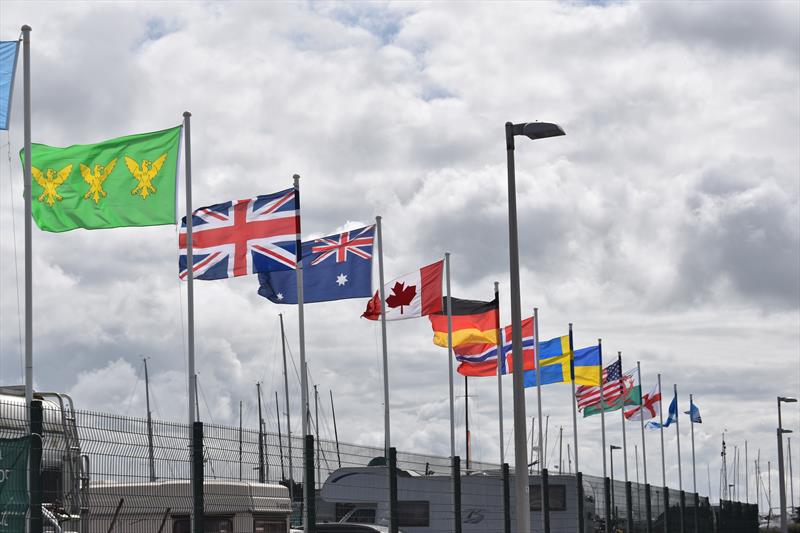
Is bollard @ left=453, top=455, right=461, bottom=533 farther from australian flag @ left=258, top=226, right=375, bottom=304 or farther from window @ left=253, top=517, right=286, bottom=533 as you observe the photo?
window @ left=253, top=517, right=286, bottom=533

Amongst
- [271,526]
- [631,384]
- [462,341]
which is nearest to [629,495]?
[462,341]

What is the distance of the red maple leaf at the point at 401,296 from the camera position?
30.4 meters

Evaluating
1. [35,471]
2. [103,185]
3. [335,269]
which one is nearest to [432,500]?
[335,269]

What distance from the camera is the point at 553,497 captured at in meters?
32.5

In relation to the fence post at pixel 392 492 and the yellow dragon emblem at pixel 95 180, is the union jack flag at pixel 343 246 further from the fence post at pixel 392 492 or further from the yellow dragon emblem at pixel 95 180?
the yellow dragon emblem at pixel 95 180

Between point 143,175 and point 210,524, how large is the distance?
16.8ft

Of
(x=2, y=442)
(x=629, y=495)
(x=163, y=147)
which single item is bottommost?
(x=629, y=495)

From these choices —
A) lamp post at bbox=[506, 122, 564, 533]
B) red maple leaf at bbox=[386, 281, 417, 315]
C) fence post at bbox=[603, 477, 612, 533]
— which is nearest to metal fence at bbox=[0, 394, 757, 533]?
lamp post at bbox=[506, 122, 564, 533]

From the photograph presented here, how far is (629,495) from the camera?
38281 millimetres

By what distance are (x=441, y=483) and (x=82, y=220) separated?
13.9 meters

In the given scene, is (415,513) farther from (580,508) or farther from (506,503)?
(580,508)

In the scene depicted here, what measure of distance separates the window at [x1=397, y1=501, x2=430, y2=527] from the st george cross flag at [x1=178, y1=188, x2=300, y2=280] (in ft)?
31.9

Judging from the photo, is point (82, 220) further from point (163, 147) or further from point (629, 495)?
point (629, 495)

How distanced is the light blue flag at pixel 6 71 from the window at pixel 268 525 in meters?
6.65
